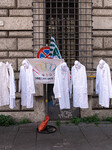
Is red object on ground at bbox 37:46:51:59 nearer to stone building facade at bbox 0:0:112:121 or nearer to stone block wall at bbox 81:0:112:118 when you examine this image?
stone building facade at bbox 0:0:112:121

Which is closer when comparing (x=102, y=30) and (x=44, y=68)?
(x=44, y=68)

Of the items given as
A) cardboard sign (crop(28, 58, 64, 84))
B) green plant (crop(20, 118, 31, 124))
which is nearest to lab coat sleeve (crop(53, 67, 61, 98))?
cardboard sign (crop(28, 58, 64, 84))

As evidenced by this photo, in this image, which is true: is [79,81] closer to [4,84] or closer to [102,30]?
[4,84]

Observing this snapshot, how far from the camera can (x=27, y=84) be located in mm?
5258

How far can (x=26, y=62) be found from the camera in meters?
5.29

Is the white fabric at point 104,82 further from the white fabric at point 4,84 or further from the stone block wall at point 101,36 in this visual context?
the white fabric at point 4,84

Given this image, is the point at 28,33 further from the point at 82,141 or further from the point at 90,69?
the point at 82,141

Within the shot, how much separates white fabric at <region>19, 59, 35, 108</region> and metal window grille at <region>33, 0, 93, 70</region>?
63.9 inches

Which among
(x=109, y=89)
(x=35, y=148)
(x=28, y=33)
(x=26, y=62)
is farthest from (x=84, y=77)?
(x=28, y=33)

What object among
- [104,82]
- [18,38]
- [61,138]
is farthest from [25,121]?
[104,82]

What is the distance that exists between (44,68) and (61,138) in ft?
6.38

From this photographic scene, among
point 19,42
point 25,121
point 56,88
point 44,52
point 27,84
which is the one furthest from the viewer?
point 19,42

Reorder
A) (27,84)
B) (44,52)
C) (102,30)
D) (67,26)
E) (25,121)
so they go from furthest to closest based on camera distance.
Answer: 1. (67,26)
2. (102,30)
3. (25,121)
4. (44,52)
5. (27,84)

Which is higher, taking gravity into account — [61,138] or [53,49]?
[53,49]
